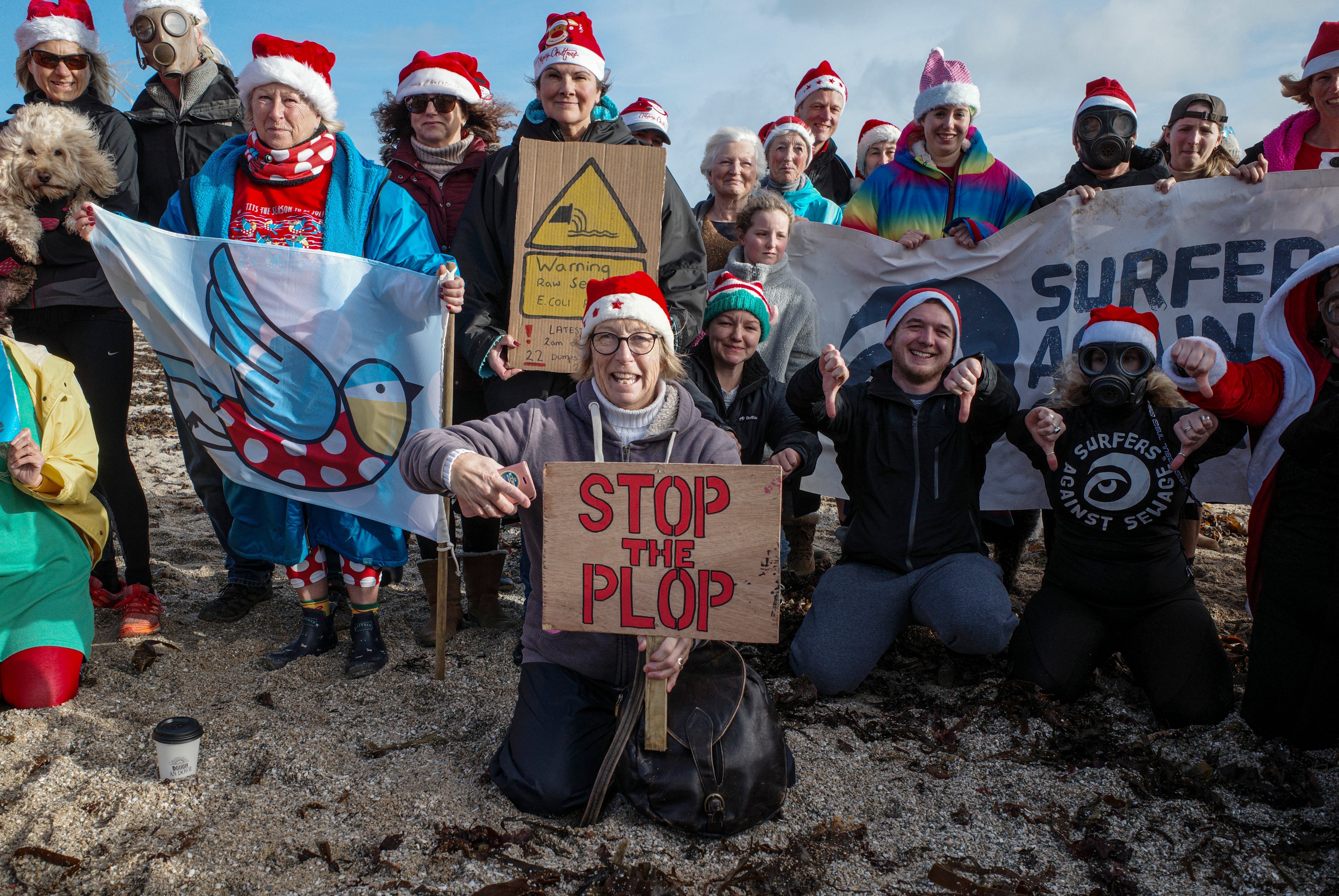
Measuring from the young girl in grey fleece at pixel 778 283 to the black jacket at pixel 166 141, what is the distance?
9.23 feet

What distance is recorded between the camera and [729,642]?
276cm

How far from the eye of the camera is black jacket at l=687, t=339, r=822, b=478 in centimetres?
416

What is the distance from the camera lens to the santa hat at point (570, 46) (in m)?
4.02

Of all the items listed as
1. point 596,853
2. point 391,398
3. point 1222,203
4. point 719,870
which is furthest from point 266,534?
point 1222,203

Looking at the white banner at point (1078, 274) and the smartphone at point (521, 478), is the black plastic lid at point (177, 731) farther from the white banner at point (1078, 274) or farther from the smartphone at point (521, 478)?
the white banner at point (1078, 274)

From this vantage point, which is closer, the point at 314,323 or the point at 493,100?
the point at 314,323

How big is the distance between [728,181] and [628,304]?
102 inches

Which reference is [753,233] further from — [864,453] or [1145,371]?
[1145,371]

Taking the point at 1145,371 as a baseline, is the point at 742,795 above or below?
below

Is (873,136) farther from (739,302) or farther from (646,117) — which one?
(739,302)

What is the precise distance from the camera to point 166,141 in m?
4.60

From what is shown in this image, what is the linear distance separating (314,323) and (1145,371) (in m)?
3.62

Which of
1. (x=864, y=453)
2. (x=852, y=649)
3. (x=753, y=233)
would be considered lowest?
(x=852, y=649)

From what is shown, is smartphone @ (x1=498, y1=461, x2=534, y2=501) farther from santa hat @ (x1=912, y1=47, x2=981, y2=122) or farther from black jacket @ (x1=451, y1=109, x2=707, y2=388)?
santa hat @ (x1=912, y1=47, x2=981, y2=122)
